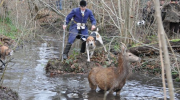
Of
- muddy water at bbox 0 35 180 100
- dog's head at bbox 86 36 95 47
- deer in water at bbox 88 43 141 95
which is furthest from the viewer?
dog's head at bbox 86 36 95 47

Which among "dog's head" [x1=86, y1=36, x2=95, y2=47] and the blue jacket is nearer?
the blue jacket

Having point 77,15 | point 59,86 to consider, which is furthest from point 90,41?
point 59,86

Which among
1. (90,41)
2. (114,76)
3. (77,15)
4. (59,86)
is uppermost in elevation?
(77,15)

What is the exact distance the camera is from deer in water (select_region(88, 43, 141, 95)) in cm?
745

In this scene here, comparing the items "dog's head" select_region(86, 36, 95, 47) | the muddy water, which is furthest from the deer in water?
"dog's head" select_region(86, 36, 95, 47)

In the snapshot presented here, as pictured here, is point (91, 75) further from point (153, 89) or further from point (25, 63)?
point (25, 63)

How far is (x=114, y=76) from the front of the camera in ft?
24.9

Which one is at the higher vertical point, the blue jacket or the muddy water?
the blue jacket

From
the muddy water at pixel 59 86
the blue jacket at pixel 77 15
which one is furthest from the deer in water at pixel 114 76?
the blue jacket at pixel 77 15

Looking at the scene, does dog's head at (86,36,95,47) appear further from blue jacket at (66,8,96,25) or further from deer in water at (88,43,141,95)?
deer in water at (88,43,141,95)

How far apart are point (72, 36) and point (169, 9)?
20.4ft

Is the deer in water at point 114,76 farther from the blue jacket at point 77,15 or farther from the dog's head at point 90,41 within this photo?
the blue jacket at point 77,15

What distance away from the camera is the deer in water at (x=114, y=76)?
24.5 ft

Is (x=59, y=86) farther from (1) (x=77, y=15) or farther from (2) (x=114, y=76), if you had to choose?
(1) (x=77, y=15)
